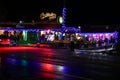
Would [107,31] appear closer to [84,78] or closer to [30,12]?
[30,12]

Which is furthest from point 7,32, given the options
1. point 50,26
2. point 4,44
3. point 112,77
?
point 112,77

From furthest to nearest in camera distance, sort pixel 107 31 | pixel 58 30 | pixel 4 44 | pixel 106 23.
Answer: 1. pixel 106 23
2. pixel 107 31
3. pixel 58 30
4. pixel 4 44

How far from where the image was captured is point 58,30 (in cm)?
5934

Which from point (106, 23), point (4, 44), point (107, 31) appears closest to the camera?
point (4, 44)

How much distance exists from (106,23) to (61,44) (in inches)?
1099

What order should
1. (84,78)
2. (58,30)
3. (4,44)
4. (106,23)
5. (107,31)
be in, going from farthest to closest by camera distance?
(106,23)
(107,31)
(58,30)
(4,44)
(84,78)

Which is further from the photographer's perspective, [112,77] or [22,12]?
[22,12]

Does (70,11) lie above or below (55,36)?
above

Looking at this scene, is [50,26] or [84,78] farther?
[50,26]

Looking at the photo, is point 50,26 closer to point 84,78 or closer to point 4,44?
point 4,44

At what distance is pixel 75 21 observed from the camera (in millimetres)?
79688

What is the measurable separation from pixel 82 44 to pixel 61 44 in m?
3.07

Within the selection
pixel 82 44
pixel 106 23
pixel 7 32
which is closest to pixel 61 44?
pixel 82 44

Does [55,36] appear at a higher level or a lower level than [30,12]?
lower
